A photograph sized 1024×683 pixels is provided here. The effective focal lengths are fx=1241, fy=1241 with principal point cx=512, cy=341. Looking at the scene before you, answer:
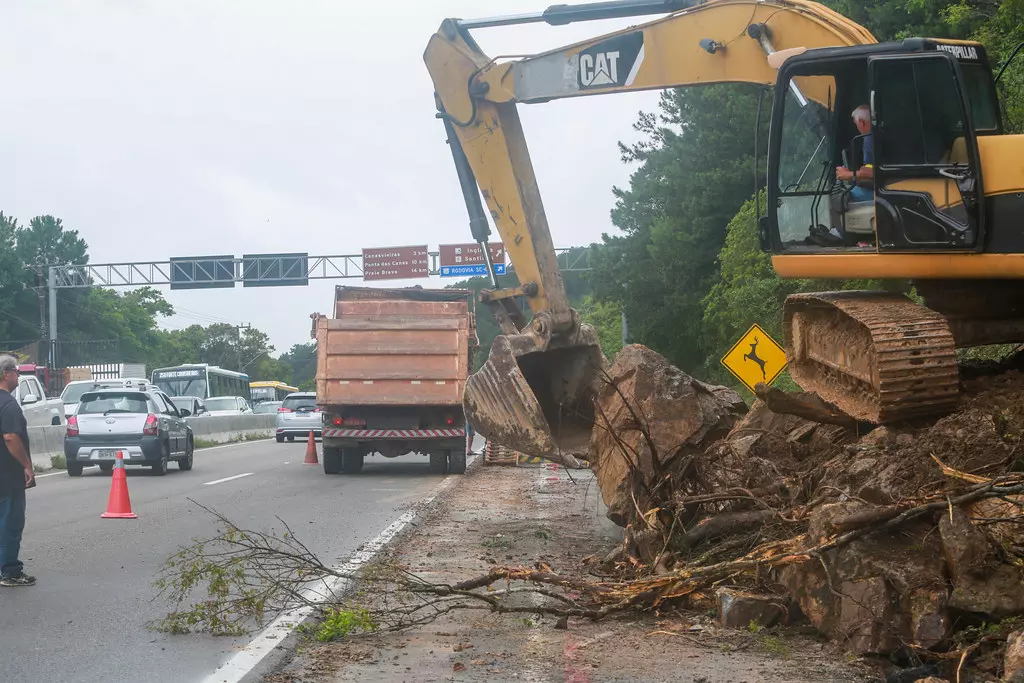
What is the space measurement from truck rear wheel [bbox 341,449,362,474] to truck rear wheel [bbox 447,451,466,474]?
1789 mm

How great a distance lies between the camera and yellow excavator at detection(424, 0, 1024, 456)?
8.16 m

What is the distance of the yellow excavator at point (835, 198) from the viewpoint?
8.16 metres

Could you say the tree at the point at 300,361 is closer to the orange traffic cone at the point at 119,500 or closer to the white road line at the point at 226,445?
the white road line at the point at 226,445

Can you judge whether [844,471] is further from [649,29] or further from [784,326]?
[649,29]

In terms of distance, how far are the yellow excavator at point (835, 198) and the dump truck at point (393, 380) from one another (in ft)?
28.8

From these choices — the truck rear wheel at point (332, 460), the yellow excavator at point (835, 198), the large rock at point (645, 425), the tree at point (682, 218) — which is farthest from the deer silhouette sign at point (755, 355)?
the tree at point (682, 218)

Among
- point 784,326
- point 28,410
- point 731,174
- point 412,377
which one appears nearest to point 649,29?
point 784,326

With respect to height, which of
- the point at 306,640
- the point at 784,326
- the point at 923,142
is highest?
the point at 923,142

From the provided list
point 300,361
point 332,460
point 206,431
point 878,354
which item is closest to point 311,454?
point 332,460

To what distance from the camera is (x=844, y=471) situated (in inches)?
321

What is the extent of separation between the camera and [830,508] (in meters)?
7.10

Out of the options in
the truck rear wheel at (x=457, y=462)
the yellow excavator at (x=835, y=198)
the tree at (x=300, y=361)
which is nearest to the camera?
the yellow excavator at (x=835, y=198)

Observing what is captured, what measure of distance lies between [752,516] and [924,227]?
2.29 m

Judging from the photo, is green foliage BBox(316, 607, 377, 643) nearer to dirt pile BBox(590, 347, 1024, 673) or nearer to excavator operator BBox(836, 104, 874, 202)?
dirt pile BBox(590, 347, 1024, 673)
